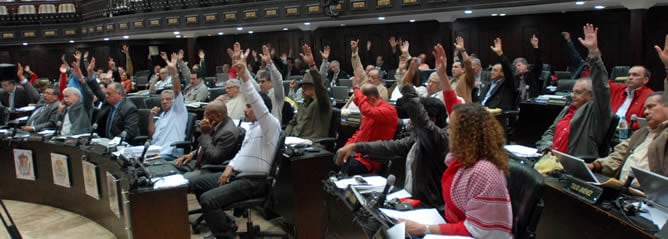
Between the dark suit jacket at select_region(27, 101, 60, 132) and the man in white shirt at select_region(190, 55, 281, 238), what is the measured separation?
11.8 ft

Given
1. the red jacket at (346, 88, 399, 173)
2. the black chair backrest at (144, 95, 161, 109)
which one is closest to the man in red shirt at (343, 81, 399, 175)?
the red jacket at (346, 88, 399, 173)

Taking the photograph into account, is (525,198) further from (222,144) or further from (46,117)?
(46,117)

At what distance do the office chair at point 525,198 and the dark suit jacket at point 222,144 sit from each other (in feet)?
Answer: 8.67

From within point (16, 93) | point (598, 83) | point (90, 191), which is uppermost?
point (598, 83)

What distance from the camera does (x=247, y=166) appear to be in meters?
4.24

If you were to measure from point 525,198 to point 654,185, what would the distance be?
1.85ft

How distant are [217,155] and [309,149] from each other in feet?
2.58

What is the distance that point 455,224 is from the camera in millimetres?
2414

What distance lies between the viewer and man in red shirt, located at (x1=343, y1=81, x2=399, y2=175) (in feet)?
14.6

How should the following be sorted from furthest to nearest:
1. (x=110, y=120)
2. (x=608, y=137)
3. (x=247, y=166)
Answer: (x=110, y=120) < (x=247, y=166) < (x=608, y=137)

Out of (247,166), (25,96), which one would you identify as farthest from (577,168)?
(25,96)

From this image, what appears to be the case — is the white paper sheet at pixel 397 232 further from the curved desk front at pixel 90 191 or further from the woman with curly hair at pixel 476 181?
the curved desk front at pixel 90 191

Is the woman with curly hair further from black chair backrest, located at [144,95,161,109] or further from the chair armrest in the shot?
black chair backrest, located at [144,95,161,109]

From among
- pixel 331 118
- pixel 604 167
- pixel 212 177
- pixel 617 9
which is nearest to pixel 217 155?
pixel 212 177
